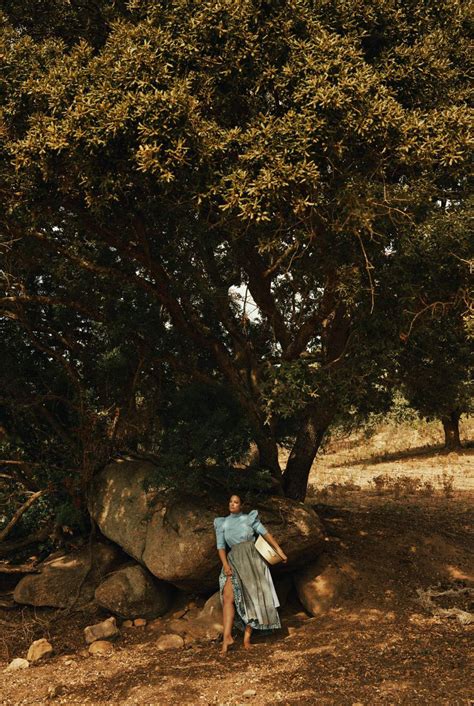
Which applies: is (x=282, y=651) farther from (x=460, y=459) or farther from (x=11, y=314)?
(x=460, y=459)

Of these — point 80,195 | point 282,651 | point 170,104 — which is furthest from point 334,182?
point 282,651

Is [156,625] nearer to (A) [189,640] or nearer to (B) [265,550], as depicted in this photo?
(A) [189,640]

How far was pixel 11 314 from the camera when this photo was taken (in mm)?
9336

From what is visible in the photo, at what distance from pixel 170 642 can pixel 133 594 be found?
4.11ft

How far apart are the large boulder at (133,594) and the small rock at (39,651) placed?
1.13 m

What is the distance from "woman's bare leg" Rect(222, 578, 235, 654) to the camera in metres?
7.19

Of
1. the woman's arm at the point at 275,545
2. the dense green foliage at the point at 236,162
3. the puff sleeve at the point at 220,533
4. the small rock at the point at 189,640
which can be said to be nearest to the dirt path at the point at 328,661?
the small rock at the point at 189,640

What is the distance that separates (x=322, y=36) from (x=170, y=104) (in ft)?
6.34

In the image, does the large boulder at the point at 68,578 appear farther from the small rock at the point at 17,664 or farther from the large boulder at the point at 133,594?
the small rock at the point at 17,664

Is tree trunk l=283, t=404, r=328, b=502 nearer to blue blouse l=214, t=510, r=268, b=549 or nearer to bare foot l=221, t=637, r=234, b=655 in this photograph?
blue blouse l=214, t=510, r=268, b=549

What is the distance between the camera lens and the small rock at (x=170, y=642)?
7621mm

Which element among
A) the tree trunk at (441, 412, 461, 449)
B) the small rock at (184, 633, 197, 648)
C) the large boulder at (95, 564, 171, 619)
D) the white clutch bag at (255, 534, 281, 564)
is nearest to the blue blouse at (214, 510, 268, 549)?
the white clutch bag at (255, 534, 281, 564)

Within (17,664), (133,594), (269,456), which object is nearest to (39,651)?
(17,664)

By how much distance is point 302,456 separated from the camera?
10242 millimetres
